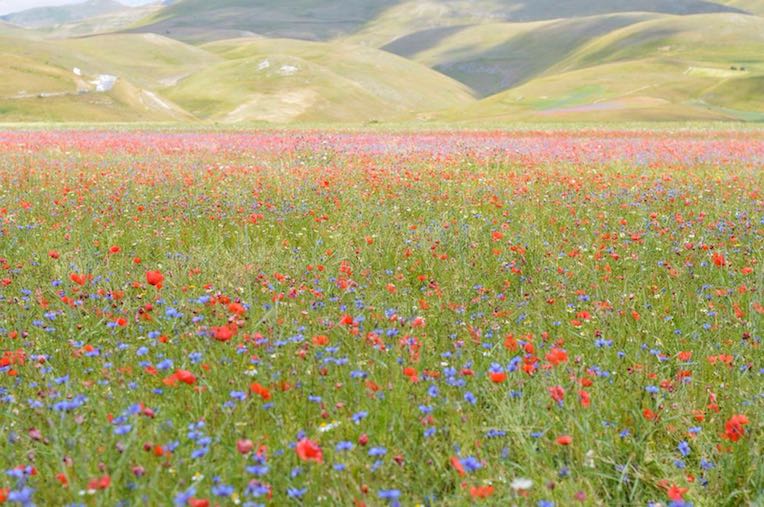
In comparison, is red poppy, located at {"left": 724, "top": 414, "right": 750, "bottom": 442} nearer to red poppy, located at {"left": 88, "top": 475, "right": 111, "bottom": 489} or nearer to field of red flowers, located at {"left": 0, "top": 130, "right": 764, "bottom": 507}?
field of red flowers, located at {"left": 0, "top": 130, "right": 764, "bottom": 507}

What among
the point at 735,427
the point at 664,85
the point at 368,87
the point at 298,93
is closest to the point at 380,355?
the point at 735,427

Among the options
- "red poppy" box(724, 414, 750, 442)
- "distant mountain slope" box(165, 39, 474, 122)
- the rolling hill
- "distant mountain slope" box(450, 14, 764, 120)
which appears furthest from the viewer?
"distant mountain slope" box(165, 39, 474, 122)

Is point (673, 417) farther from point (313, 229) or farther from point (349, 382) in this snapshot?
point (313, 229)

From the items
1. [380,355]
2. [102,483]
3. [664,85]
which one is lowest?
[380,355]

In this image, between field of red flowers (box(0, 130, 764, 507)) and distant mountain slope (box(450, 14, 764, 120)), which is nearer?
field of red flowers (box(0, 130, 764, 507))

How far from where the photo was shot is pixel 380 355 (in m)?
4.37

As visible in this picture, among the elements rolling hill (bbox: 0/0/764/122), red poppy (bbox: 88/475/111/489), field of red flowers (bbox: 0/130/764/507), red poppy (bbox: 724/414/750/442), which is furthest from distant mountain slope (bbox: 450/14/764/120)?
red poppy (bbox: 88/475/111/489)

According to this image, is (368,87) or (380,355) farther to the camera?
(368,87)

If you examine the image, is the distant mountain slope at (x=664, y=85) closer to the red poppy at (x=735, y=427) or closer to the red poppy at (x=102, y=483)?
the red poppy at (x=735, y=427)

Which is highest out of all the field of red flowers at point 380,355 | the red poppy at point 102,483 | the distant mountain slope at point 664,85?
the distant mountain slope at point 664,85

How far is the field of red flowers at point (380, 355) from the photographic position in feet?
10.3

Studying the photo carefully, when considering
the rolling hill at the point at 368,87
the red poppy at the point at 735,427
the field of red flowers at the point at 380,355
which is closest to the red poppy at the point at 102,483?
the field of red flowers at the point at 380,355

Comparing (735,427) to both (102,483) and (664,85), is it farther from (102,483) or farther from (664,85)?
(664,85)

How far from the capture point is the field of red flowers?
3.13m
